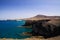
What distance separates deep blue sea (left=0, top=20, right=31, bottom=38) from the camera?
1.62 m

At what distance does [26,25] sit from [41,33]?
0.25 metres

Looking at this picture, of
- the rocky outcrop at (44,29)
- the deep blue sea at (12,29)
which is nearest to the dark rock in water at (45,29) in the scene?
the rocky outcrop at (44,29)

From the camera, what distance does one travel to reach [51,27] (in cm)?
159

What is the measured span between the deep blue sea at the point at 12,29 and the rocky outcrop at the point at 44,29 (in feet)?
0.34

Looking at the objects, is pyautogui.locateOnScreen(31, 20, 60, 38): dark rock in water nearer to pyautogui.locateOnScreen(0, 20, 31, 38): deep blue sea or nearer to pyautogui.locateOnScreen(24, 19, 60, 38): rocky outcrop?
pyautogui.locateOnScreen(24, 19, 60, 38): rocky outcrop

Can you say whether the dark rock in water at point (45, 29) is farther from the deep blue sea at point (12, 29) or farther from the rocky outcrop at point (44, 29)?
the deep blue sea at point (12, 29)

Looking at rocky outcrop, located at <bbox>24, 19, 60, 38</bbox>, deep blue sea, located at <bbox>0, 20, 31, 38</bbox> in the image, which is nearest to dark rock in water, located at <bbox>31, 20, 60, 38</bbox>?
rocky outcrop, located at <bbox>24, 19, 60, 38</bbox>

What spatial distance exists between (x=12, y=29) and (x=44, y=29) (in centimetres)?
47

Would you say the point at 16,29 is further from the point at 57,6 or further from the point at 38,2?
the point at 57,6

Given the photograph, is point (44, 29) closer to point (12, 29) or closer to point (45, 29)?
point (45, 29)

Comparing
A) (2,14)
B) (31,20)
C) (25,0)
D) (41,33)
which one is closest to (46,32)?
(41,33)

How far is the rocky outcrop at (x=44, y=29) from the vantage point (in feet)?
5.19

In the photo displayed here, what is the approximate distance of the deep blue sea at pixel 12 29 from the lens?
1622mm

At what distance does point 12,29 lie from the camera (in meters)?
1.65
